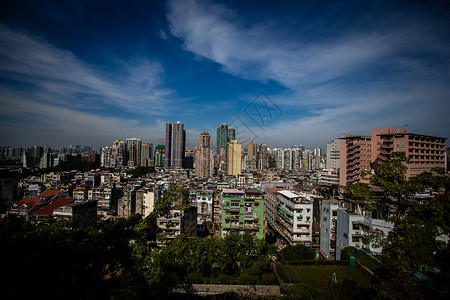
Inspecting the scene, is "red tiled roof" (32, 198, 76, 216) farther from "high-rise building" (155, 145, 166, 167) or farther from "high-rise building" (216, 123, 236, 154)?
"high-rise building" (155, 145, 166, 167)

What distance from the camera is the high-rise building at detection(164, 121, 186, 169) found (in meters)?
59.0

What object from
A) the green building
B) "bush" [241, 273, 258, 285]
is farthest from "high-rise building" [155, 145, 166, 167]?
"bush" [241, 273, 258, 285]

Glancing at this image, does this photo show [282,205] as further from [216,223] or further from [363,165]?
[363,165]

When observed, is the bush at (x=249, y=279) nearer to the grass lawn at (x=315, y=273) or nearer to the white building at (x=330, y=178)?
the grass lawn at (x=315, y=273)

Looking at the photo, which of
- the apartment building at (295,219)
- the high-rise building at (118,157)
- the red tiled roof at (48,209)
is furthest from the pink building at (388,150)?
the high-rise building at (118,157)

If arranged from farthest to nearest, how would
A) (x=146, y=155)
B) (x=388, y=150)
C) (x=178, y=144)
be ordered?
(x=146, y=155), (x=178, y=144), (x=388, y=150)

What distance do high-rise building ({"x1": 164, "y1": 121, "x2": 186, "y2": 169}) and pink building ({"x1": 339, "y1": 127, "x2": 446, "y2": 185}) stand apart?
44.8 m

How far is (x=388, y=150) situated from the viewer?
61.0ft

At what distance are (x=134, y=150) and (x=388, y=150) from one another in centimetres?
Answer: 5838

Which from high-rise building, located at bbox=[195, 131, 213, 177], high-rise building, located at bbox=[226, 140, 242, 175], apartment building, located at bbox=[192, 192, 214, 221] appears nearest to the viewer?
apartment building, located at bbox=[192, 192, 214, 221]

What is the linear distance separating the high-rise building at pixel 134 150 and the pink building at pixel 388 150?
175 ft

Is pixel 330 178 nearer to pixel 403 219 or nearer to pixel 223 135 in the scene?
pixel 403 219

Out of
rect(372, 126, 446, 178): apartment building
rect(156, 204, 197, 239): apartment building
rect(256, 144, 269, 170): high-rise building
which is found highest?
rect(372, 126, 446, 178): apartment building

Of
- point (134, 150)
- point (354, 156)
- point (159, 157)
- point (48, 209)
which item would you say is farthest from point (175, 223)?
point (159, 157)
